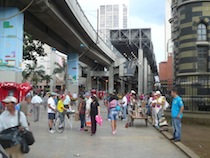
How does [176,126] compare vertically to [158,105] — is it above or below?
below

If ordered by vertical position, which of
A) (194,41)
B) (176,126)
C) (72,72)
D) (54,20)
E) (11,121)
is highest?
(54,20)

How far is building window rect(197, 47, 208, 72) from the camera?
19641 millimetres

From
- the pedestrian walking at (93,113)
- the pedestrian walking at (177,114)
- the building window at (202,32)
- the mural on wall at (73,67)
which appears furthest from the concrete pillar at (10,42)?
the mural on wall at (73,67)

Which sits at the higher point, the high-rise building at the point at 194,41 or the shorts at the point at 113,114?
the high-rise building at the point at 194,41

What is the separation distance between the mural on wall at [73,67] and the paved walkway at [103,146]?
24.5 meters

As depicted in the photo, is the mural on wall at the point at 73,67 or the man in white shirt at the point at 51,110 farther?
the mural on wall at the point at 73,67

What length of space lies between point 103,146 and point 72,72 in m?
28.3

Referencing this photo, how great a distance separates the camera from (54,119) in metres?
13.2

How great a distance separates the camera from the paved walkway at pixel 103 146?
834cm

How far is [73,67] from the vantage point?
3766 cm

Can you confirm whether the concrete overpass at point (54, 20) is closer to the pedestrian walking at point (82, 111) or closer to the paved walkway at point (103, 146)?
the pedestrian walking at point (82, 111)

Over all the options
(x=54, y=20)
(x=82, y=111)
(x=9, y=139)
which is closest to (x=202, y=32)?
(x=54, y=20)

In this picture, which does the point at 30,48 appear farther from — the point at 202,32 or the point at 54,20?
the point at 202,32

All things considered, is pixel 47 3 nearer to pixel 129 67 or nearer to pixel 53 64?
pixel 129 67
